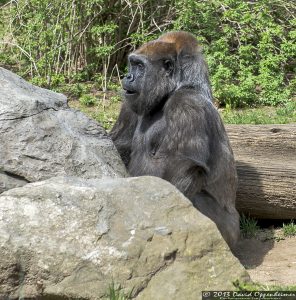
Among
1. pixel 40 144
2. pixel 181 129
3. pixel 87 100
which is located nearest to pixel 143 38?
pixel 87 100

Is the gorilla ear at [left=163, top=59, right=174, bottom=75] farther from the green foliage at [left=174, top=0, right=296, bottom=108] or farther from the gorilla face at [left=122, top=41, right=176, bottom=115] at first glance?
the green foliage at [left=174, top=0, right=296, bottom=108]

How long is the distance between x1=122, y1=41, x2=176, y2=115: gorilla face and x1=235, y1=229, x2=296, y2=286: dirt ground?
4.81 ft

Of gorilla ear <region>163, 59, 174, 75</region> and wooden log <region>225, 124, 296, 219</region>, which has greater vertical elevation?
gorilla ear <region>163, 59, 174, 75</region>

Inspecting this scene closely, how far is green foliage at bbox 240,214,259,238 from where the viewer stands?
6641 millimetres

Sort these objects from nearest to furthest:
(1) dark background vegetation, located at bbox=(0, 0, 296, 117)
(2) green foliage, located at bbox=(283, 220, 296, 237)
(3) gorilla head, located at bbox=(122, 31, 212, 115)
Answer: (3) gorilla head, located at bbox=(122, 31, 212, 115), (2) green foliage, located at bbox=(283, 220, 296, 237), (1) dark background vegetation, located at bbox=(0, 0, 296, 117)

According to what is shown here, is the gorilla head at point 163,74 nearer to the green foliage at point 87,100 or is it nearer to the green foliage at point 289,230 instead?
the green foliage at point 289,230

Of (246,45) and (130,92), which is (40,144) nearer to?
(130,92)

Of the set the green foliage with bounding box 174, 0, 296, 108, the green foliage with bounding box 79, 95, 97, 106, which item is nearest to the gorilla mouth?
the green foliage with bounding box 174, 0, 296, 108

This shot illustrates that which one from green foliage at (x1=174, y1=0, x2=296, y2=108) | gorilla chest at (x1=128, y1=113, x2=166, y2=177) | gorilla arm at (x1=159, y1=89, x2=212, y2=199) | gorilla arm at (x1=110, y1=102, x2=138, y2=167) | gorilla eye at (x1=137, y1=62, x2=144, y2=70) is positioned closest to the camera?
gorilla arm at (x1=159, y1=89, x2=212, y2=199)

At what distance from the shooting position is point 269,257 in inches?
239

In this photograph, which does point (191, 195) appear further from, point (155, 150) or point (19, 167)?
point (19, 167)

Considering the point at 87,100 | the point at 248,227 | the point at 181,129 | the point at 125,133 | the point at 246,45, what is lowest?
the point at 87,100

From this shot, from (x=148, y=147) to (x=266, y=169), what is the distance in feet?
4.42

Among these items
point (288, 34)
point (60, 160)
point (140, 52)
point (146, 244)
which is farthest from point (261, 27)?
point (146, 244)
